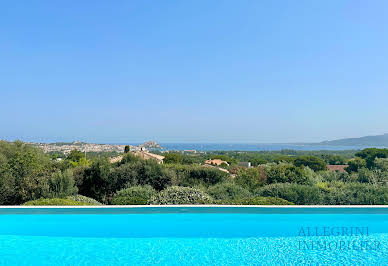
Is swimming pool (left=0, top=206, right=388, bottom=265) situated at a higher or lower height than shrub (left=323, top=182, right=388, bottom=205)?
lower

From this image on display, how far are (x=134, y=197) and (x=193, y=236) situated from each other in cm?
218

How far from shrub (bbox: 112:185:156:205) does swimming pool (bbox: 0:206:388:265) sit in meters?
0.73

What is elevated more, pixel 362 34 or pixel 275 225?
pixel 362 34

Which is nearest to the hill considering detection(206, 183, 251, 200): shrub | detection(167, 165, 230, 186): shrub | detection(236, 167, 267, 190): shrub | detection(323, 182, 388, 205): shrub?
detection(236, 167, 267, 190): shrub

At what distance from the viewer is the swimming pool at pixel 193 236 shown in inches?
177

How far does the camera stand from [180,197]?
7301 millimetres

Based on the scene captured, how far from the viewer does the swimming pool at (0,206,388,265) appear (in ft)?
14.8

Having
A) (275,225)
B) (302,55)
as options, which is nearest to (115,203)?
(275,225)

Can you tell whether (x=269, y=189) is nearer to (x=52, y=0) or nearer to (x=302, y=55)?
(x=302, y=55)

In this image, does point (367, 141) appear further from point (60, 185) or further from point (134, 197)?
point (60, 185)

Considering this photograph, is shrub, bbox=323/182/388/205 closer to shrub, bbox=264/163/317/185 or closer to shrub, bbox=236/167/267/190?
shrub, bbox=264/163/317/185

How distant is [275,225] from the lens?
5.92 metres

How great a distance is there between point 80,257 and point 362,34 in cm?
1122

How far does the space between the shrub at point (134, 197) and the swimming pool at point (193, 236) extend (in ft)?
2.40
